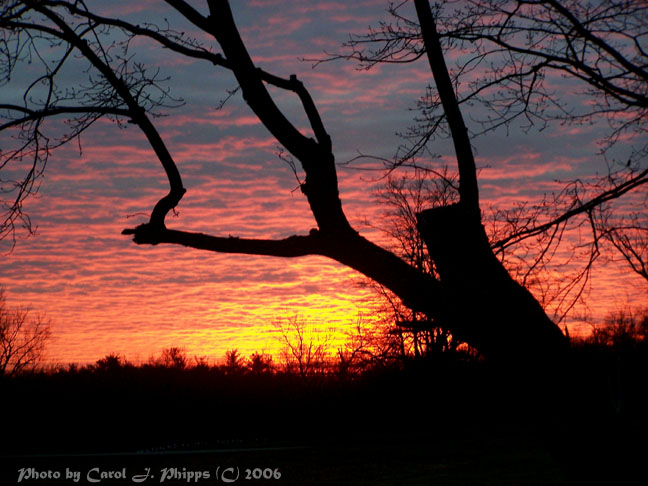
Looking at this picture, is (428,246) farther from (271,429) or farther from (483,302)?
(271,429)

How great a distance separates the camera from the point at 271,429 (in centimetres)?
4341

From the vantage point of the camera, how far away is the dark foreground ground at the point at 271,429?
2931cm

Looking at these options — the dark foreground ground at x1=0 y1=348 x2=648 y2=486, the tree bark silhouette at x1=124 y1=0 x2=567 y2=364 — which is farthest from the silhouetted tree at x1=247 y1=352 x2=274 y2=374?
the tree bark silhouette at x1=124 y1=0 x2=567 y2=364

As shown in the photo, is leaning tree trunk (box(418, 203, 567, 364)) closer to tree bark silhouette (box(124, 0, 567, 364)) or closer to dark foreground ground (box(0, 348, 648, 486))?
tree bark silhouette (box(124, 0, 567, 364))

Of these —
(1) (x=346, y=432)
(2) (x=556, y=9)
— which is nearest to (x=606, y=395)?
(2) (x=556, y=9)

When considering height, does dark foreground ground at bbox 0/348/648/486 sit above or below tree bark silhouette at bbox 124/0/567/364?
below

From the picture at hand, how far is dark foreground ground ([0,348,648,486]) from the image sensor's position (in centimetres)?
2931

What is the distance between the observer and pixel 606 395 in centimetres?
405

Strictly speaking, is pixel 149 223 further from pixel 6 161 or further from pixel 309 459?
pixel 309 459

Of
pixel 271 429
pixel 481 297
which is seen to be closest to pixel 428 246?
pixel 481 297

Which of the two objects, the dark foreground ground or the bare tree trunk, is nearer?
the bare tree trunk

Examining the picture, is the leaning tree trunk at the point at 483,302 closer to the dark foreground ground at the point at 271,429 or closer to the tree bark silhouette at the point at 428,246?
the tree bark silhouette at the point at 428,246

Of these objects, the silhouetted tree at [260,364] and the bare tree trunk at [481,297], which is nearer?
the bare tree trunk at [481,297]

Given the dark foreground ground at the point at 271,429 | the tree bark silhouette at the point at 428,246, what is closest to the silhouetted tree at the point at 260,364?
the dark foreground ground at the point at 271,429
